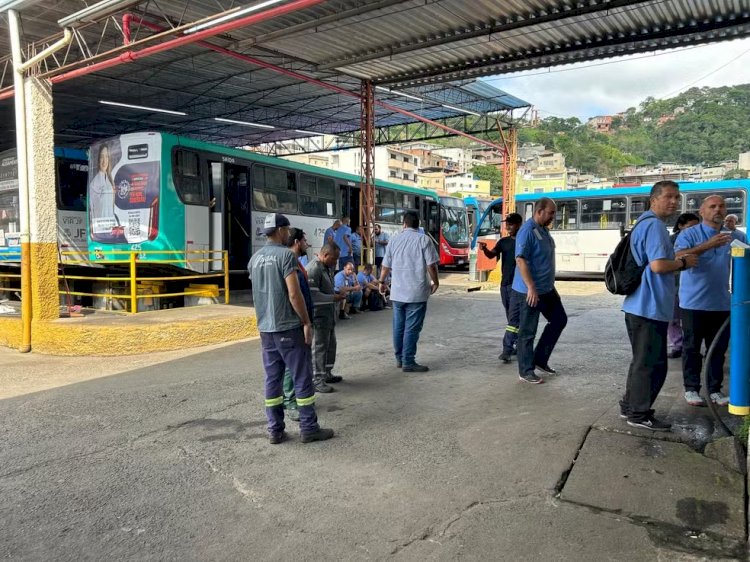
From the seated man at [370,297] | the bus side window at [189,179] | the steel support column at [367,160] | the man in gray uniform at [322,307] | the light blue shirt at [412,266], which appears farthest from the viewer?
the steel support column at [367,160]

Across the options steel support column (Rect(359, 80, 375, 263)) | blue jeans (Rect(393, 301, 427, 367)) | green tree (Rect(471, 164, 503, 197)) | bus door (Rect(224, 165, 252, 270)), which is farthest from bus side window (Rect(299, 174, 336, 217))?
green tree (Rect(471, 164, 503, 197))

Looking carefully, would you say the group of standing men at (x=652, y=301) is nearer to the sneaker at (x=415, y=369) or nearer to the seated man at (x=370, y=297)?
the sneaker at (x=415, y=369)

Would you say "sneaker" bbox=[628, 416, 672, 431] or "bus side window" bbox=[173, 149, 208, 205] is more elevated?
"bus side window" bbox=[173, 149, 208, 205]

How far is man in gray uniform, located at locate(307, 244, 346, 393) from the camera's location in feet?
18.1

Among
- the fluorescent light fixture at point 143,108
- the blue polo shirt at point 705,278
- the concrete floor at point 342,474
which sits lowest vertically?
the concrete floor at point 342,474

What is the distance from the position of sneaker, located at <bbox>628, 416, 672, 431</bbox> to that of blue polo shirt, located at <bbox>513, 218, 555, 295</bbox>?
5.82 feet

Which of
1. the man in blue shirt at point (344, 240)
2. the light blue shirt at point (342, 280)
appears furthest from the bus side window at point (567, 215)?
the light blue shirt at point (342, 280)

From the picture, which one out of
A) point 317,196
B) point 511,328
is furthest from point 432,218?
point 511,328

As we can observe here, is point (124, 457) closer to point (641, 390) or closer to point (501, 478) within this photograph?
point (501, 478)

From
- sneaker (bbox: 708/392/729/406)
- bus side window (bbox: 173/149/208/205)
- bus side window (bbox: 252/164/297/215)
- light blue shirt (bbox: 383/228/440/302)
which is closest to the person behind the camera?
Answer: sneaker (bbox: 708/392/729/406)

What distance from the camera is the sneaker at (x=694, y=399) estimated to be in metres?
4.72

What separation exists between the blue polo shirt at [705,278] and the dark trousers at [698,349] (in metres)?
0.07

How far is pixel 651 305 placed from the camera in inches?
159

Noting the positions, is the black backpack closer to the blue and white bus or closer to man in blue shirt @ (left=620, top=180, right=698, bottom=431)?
man in blue shirt @ (left=620, top=180, right=698, bottom=431)
